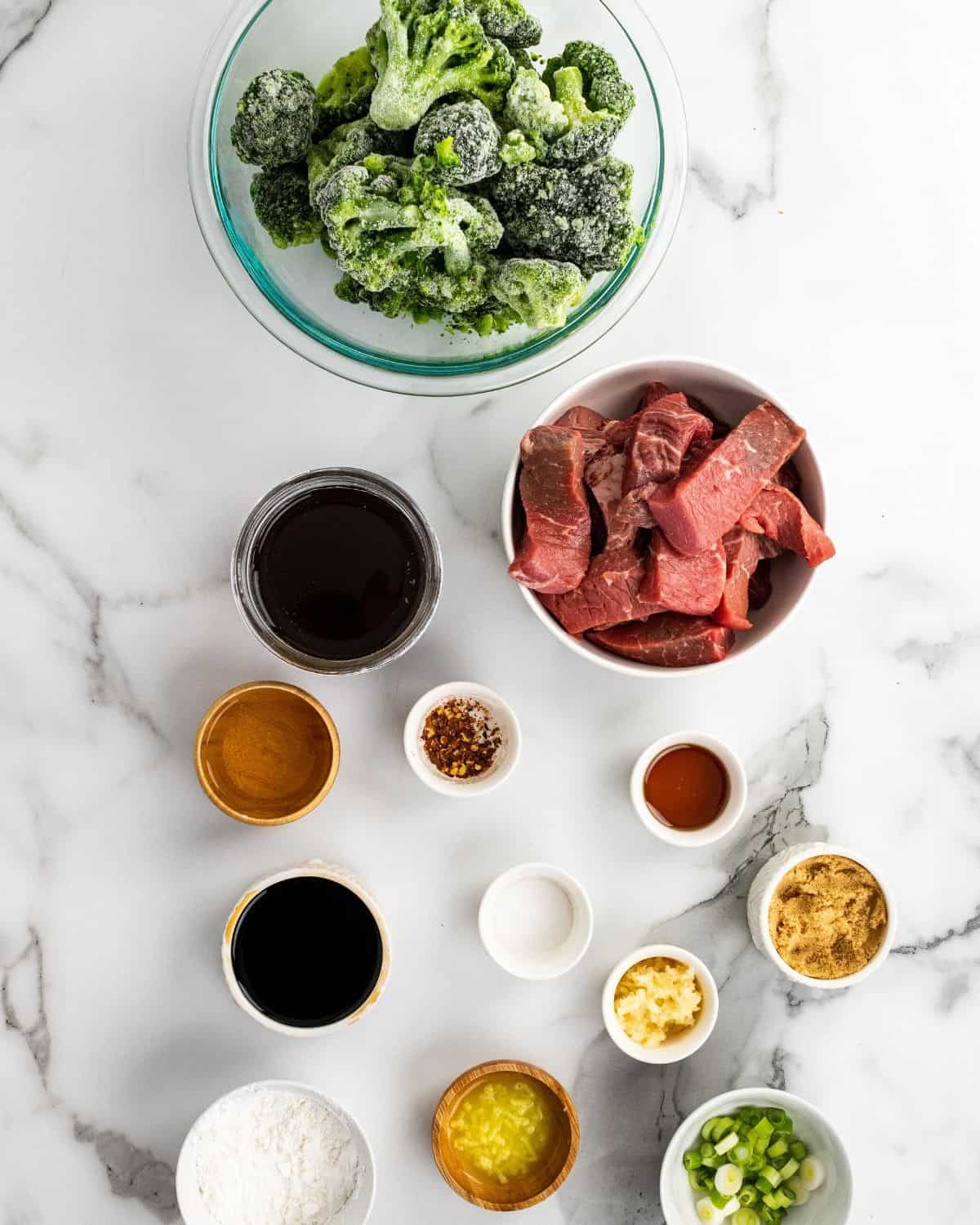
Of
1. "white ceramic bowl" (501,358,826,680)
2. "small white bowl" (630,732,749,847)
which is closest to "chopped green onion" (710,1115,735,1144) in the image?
"small white bowl" (630,732,749,847)

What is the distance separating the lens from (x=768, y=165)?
7.31 feet

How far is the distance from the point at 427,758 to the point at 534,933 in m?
0.45

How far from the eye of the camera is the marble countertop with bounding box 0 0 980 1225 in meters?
2.17

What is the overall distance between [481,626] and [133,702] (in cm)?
75

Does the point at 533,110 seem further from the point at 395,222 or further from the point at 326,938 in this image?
the point at 326,938

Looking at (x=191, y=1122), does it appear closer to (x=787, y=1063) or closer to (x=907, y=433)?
(x=787, y=1063)

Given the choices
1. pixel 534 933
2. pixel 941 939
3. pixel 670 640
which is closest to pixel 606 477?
pixel 670 640

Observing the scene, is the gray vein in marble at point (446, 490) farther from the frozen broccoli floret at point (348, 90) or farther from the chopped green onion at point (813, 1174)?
the chopped green onion at point (813, 1174)

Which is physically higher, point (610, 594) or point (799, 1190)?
point (610, 594)

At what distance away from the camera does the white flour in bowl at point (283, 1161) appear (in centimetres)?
213

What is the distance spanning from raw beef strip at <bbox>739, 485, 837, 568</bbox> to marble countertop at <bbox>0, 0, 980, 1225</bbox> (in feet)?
1.38

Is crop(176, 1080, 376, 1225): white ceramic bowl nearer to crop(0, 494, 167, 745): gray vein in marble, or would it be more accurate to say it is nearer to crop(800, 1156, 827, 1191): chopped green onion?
crop(0, 494, 167, 745): gray vein in marble

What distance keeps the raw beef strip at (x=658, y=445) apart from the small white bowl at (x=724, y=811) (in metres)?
0.58

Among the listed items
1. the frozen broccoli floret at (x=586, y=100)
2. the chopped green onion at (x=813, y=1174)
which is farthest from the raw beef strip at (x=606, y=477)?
the chopped green onion at (x=813, y=1174)
